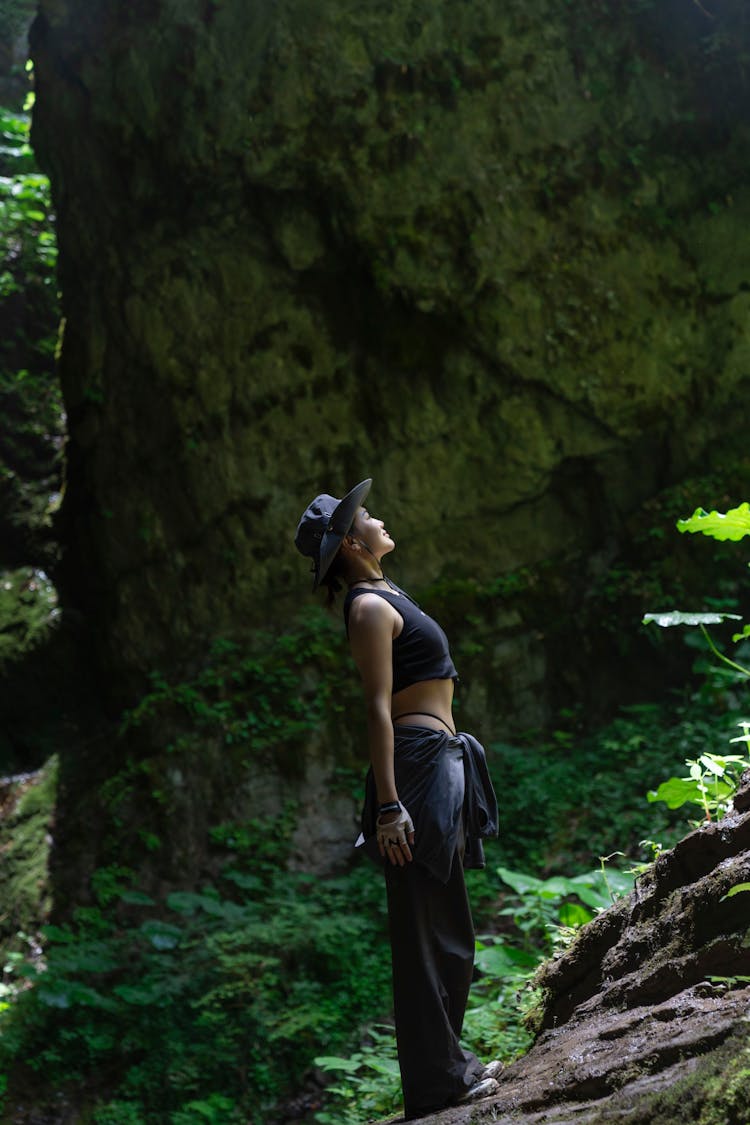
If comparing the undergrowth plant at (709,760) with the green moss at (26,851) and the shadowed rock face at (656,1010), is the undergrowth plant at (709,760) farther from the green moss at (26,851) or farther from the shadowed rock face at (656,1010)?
the green moss at (26,851)

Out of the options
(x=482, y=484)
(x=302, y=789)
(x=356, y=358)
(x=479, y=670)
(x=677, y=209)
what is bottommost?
(x=302, y=789)

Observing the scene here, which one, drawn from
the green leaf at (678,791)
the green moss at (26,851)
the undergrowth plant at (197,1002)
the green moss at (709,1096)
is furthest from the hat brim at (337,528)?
the green moss at (26,851)

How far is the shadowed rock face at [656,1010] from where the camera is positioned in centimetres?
199

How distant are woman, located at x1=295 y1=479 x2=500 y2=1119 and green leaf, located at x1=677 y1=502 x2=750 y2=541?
950mm

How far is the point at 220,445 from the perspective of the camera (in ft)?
26.4

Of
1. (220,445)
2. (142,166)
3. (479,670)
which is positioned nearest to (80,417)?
(220,445)

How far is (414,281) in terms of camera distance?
7.84 metres

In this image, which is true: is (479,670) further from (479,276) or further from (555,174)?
(555,174)

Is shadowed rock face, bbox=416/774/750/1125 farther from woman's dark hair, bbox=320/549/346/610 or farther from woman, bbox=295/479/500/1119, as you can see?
woman's dark hair, bbox=320/549/346/610

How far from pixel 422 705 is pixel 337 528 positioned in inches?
25.5

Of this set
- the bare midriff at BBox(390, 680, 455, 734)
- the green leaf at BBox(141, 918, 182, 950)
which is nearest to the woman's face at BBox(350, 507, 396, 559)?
the bare midriff at BBox(390, 680, 455, 734)

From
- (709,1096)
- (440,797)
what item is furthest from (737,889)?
(440,797)

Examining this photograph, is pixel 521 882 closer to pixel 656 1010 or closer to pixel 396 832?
pixel 396 832

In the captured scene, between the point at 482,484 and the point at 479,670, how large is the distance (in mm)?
1500
